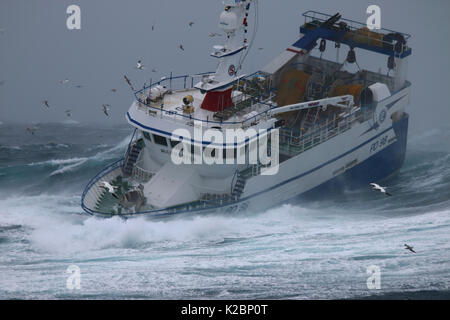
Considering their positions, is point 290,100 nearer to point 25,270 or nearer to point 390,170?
point 390,170

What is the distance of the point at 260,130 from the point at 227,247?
3980mm

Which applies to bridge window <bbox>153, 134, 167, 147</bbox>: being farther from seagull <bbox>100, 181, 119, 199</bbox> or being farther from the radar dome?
the radar dome

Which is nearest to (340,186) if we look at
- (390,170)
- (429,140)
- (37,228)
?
(390,170)

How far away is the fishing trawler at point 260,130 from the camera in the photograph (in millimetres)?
28109

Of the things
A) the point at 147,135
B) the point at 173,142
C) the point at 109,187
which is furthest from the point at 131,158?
the point at 109,187

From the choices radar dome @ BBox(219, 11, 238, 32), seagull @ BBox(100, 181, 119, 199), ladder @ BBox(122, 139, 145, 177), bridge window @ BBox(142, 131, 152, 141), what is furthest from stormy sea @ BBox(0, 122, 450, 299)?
radar dome @ BBox(219, 11, 238, 32)

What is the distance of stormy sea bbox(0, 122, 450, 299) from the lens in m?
24.4

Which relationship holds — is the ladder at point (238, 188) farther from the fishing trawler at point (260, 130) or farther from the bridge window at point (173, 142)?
the bridge window at point (173, 142)

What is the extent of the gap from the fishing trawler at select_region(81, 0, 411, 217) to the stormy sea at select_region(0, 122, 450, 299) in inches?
28.6

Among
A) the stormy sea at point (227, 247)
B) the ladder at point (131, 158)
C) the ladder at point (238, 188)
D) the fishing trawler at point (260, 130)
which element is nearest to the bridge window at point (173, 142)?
the fishing trawler at point (260, 130)

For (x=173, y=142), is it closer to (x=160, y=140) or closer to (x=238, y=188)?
(x=160, y=140)

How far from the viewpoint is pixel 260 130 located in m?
28.8

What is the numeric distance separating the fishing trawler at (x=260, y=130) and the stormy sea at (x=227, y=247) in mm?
726

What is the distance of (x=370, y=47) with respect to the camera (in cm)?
3381
